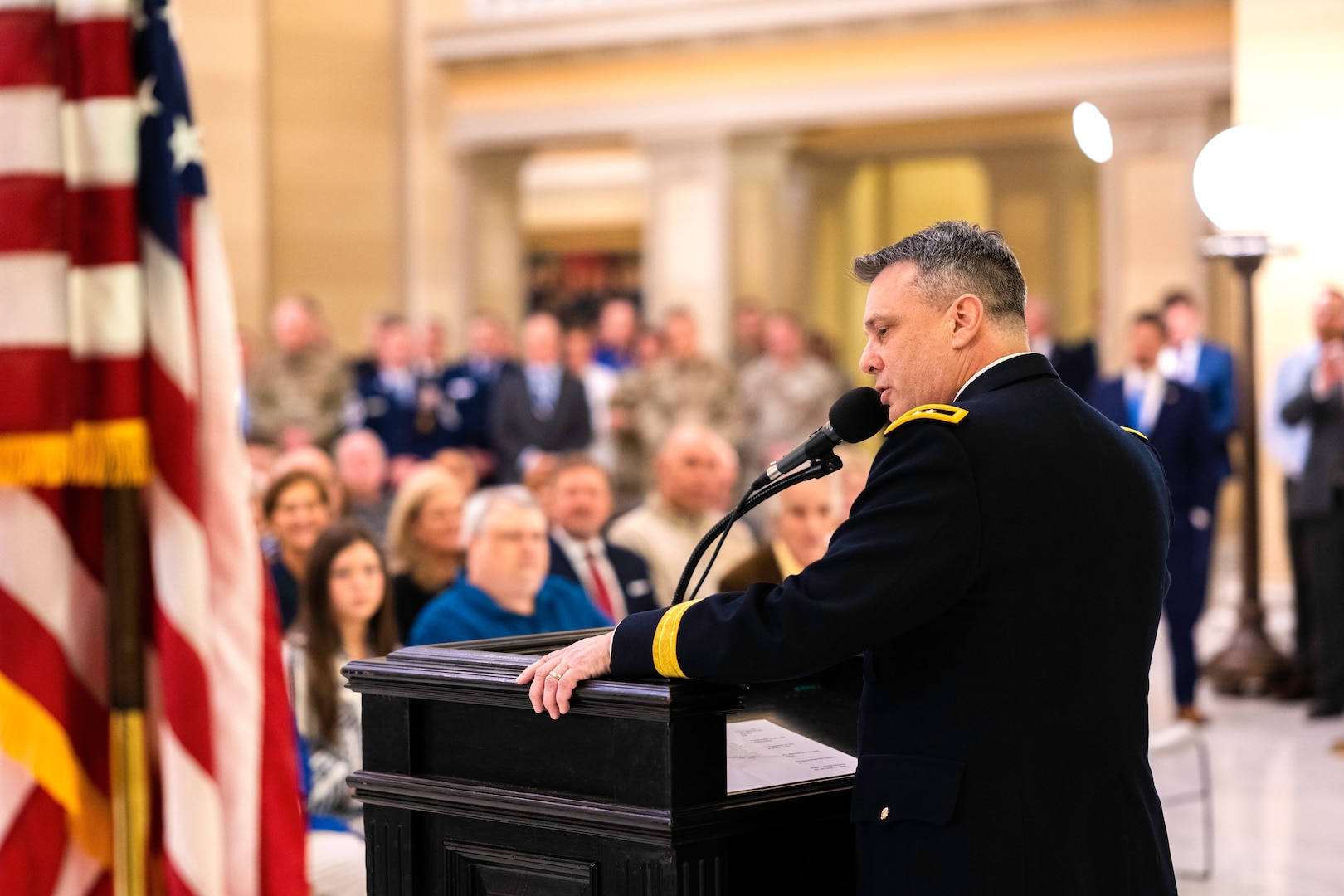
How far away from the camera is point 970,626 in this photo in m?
2.14

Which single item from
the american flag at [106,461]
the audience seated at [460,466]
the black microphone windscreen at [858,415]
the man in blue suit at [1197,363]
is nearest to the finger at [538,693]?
the black microphone windscreen at [858,415]


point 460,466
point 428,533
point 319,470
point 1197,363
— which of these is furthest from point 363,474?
point 1197,363

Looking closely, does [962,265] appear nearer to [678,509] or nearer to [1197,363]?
[678,509]

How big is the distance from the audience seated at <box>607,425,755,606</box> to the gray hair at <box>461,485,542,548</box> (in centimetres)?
70

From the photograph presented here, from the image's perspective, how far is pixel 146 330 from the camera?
3.11 metres

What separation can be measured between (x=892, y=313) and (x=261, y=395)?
8062 millimetres

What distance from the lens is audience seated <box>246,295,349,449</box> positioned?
9797 millimetres

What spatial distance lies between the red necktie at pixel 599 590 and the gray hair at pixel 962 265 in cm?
364

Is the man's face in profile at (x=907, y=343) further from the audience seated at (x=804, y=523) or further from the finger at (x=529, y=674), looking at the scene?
the audience seated at (x=804, y=523)

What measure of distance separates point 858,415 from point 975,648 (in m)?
0.35

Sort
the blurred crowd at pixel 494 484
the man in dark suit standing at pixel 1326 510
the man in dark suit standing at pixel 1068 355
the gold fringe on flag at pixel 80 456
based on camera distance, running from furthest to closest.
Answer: the man in dark suit standing at pixel 1068 355
the man in dark suit standing at pixel 1326 510
the blurred crowd at pixel 494 484
the gold fringe on flag at pixel 80 456

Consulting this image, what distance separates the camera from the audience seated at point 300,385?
980cm

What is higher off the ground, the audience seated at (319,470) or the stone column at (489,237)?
the stone column at (489,237)

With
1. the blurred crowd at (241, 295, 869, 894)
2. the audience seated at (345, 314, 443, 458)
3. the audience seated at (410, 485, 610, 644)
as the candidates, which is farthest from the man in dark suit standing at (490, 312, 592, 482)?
the audience seated at (410, 485, 610, 644)
